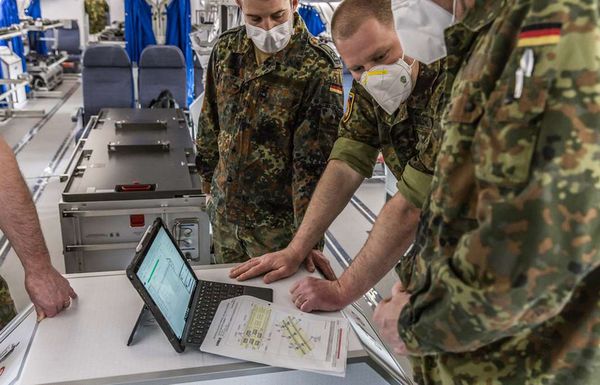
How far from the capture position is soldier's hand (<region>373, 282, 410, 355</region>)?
92cm

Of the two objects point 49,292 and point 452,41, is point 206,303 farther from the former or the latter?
point 452,41

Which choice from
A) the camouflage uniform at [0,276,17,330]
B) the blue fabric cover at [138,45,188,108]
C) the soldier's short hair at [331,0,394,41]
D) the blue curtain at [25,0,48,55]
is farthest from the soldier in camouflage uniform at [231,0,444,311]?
the blue curtain at [25,0,48,55]

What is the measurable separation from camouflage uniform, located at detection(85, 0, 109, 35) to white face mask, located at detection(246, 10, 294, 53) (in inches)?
448

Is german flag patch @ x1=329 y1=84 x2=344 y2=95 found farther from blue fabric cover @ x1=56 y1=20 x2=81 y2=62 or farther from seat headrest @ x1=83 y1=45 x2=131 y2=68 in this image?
blue fabric cover @ x1=56 y1=20 x2=81 y2=62

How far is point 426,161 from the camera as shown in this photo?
1.21m

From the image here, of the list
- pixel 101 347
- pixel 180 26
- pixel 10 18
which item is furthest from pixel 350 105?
pixel 10 18

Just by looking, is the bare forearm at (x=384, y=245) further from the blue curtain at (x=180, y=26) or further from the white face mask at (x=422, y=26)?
the blue curtain at (x=180, y=26)

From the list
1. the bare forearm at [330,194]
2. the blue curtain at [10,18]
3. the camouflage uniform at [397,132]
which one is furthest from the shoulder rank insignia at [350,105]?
the blue curtain at [10,18]

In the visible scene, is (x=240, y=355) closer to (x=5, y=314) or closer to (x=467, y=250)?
(x=467, y=250)

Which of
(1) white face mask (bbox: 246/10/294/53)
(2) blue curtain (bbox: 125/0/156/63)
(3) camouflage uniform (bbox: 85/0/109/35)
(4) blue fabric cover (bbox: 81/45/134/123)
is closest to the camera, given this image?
(1) white face mask (bbox: 246/10/294/53)

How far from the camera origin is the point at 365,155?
1702 millimetres

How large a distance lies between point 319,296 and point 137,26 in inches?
266

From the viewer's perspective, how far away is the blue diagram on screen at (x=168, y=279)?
1159 millimetres

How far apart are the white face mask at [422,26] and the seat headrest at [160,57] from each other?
5404 mm
